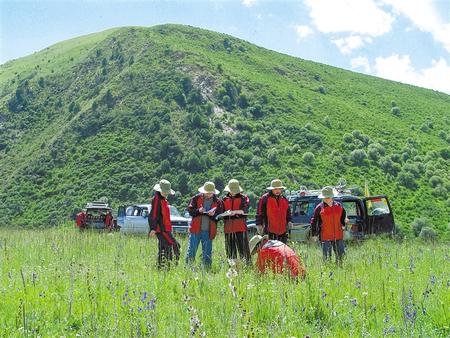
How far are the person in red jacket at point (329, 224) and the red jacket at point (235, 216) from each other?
53.9 inches

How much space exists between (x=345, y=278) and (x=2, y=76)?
127146mm

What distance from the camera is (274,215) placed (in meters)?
9.26

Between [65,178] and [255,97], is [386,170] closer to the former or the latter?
[255,97]

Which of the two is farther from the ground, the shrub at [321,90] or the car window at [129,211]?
the shrub at [321,90]

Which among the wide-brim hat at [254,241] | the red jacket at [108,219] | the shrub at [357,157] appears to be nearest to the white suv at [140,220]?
the red jacket at [108,219]

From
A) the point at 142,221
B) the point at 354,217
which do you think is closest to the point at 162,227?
the point at 354,217

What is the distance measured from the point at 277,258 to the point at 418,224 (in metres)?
39.2

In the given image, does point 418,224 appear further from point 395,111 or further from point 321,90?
point 321,90

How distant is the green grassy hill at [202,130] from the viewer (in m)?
55.4

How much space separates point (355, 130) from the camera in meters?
66.6

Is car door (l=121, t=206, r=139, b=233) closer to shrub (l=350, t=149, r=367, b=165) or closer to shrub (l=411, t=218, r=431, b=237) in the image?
shrub (l=411, t=218, r=431, b=237)

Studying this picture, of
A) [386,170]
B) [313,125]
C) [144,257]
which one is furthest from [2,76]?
[144,257]

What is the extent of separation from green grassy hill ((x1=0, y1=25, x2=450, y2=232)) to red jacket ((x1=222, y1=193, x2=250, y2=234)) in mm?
40045

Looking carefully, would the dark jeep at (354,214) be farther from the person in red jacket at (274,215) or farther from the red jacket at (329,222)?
the person in red jacket at (274,215)
